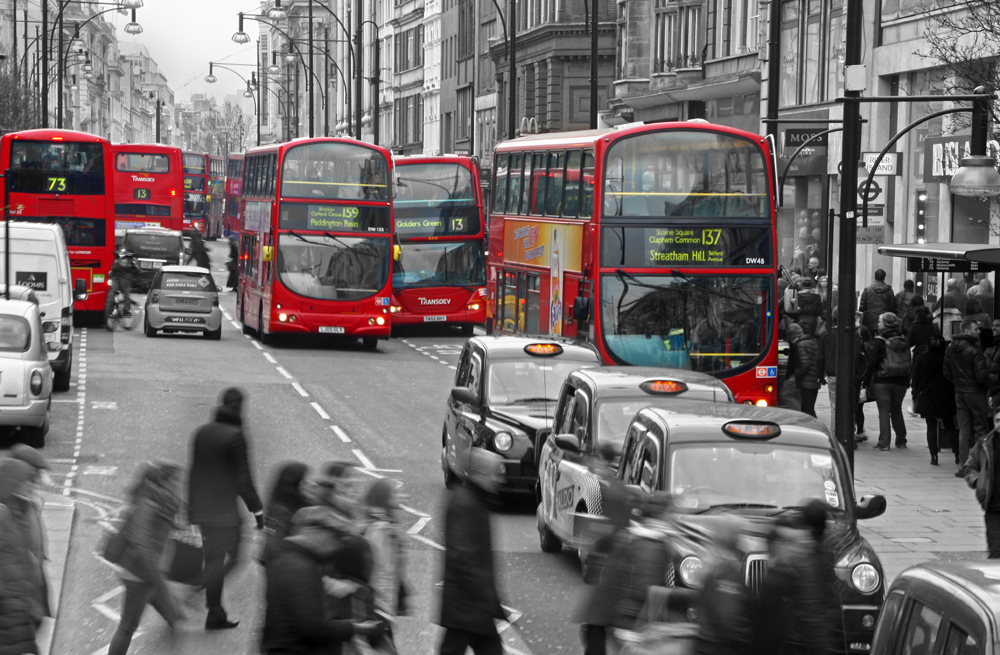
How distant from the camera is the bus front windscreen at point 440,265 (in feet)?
116

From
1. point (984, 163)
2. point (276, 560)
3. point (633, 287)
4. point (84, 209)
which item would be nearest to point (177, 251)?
point (84, 209)

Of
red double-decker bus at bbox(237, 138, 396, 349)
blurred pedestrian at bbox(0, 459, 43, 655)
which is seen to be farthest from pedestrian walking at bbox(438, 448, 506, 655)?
red double-decker bus at bbox(237, 138, 396, 349)

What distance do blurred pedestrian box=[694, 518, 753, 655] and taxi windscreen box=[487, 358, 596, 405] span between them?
351 inches

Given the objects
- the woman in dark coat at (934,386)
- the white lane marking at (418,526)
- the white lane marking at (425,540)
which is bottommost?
the white lane marking at (418,526)

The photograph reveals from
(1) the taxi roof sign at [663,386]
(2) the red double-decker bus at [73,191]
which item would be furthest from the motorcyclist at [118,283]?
(1) the taxi roof sign at [663,386]

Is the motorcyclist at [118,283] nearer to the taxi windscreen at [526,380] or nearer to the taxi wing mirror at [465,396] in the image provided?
the taxi windscreen at [526,380]

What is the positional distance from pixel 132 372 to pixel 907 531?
15839 millimetres

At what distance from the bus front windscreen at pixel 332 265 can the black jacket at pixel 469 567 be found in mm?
24281

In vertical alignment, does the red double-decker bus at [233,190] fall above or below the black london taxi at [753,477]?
above

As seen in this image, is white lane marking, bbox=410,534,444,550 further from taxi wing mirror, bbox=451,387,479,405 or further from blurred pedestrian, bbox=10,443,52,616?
blurred pedestrian, bbox=10,443,52,616

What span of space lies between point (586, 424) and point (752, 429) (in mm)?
2494

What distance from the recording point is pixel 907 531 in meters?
14.2

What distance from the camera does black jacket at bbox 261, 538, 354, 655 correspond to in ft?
21.5

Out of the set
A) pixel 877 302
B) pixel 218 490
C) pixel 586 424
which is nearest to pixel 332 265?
pixel 877 302
